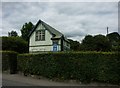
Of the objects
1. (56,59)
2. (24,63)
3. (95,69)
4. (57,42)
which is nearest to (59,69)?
(56,59)

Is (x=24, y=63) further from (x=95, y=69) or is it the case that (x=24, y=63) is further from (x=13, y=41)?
(x=13, y=41)

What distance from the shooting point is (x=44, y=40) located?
1491 inches

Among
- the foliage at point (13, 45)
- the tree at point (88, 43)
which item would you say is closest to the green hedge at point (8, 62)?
the foliage at point (13, 45)

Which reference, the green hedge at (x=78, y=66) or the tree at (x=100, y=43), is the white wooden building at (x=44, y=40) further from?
the green hedge at (x=78, y=66)

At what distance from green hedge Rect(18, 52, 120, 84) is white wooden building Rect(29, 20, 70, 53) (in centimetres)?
1819

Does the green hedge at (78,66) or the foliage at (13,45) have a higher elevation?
the foliage at (13,45)

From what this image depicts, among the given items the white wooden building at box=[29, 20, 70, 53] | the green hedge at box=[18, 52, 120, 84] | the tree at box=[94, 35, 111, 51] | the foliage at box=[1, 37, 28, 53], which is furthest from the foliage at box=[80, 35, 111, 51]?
the green hedge at box=[18, 52, 120, 84]

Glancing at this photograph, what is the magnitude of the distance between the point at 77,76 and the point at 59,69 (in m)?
1.60

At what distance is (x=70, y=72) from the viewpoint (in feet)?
54.9

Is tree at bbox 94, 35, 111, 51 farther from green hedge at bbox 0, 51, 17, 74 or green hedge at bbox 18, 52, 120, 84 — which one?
green hedge at bbox 18, 52, 120, 84

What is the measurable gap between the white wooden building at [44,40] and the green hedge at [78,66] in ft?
59.7

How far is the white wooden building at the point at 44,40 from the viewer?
37316 mm

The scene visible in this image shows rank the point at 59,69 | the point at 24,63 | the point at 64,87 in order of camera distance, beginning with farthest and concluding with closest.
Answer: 1. the point at 24,63
2. the point at 59,69
3. the point at 64,87

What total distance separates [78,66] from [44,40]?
2193 centimetres
